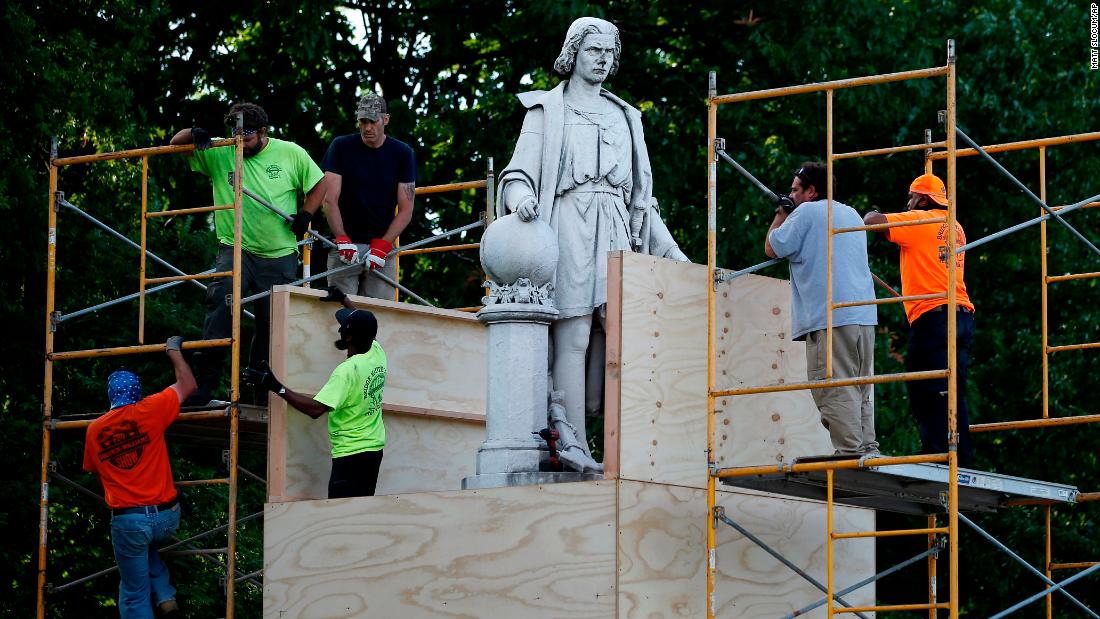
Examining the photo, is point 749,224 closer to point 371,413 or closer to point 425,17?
point 425,17

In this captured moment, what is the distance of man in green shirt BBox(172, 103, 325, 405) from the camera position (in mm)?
14484

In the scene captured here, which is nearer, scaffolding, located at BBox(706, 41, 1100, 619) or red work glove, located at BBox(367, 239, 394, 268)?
scaffolding, located at BBox(706, 41, 1100, 619)

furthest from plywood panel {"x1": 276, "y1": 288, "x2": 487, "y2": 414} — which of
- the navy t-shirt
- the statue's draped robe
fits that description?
the statue's draped robe

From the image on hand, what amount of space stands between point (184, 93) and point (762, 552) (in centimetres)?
1273

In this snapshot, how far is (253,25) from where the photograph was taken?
24.7 metres

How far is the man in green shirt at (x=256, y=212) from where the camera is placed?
14484 millimetres

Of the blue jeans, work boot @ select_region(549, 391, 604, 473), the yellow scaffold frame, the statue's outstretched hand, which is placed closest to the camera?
the yellow scaffold frame

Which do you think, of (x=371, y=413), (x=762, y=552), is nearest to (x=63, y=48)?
(x=371, y=413)

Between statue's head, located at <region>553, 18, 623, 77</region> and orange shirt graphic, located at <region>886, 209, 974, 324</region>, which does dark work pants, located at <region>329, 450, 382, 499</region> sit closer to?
statue's head, located at <region>553, 18, 623, 77</region>

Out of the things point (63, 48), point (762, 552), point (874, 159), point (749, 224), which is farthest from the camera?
point (874, 159)

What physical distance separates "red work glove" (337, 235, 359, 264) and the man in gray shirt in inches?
124

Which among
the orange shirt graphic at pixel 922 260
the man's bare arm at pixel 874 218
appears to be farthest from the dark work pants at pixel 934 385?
the man's bare arm at pixel 874 218

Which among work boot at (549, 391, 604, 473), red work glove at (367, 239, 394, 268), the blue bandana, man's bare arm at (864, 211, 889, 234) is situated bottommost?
work boot at (549, 391, 604, 473)

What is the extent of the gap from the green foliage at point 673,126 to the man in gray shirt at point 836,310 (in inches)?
345
